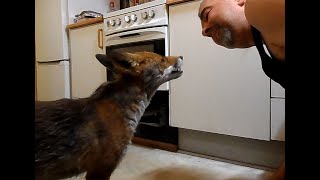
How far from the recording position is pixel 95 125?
0.90m

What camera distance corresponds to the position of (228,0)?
105 centimetres

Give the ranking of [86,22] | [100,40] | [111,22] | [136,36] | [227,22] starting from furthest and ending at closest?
[86,22], [100,40], [111,22], [136,36], [227,22]

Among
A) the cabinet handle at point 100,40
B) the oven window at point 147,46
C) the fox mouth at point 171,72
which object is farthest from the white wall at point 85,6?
the fox mouth at point 171,72

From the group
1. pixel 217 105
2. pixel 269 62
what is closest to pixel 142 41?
pixel 217 105

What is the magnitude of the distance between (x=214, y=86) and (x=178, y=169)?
497 millimetres

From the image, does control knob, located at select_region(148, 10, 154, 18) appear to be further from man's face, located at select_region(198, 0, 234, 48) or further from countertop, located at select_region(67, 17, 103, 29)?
man's face, located at select_region(198, 0, 234, 48)

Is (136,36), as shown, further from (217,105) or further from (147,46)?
(217,105)

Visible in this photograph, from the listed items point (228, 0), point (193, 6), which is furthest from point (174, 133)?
point (228, 0)

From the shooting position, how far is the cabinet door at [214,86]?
146 cm

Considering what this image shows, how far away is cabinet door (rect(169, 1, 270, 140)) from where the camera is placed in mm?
1459

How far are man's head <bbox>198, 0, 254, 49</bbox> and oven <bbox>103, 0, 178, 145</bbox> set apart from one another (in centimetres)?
75
